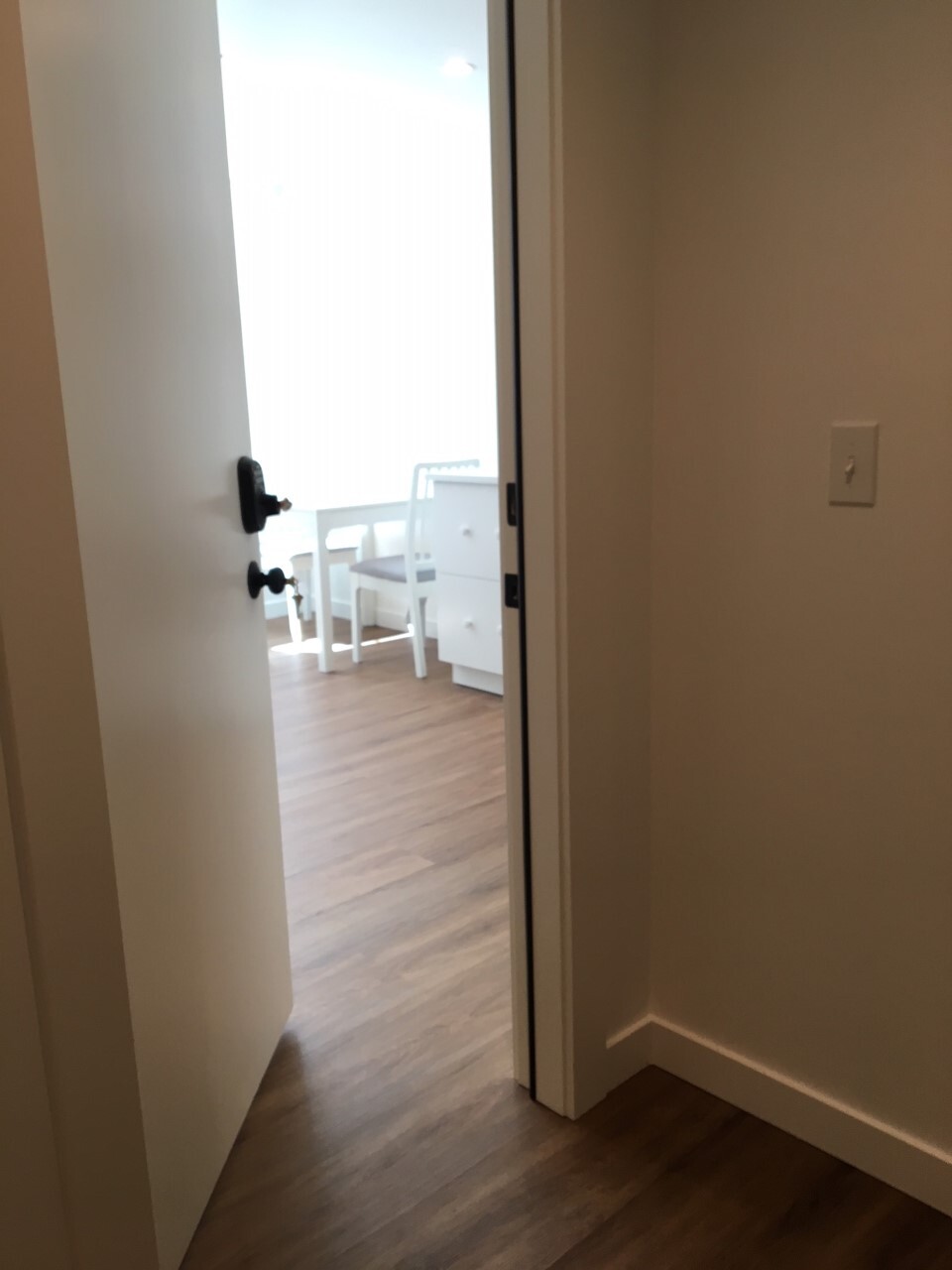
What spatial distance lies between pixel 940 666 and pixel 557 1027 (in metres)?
0.83

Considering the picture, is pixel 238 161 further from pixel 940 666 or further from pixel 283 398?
pixel 940 666

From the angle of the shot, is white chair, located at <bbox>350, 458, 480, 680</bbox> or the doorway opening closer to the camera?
the doorway opening

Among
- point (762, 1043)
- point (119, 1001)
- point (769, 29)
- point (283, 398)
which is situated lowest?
point (762, 1043)

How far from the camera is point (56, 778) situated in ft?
3.14

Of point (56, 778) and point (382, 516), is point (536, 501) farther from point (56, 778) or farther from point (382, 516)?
point (382, 516)

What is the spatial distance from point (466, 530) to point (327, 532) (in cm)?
72

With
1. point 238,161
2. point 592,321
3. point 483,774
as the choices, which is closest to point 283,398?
point 238,161

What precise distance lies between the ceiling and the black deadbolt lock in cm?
223

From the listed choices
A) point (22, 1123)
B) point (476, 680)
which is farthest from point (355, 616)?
point (22, 1123)

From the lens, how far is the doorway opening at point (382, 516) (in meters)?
2.15

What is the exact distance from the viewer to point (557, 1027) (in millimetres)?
1707

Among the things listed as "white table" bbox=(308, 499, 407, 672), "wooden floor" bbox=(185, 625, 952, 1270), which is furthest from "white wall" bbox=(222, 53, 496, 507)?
"wooden floor" bbox=(185, 625, 952, 1270)

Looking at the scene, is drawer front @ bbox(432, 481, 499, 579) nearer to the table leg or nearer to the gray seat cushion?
the gray seat cushion

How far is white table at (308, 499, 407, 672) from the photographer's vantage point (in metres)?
4.44
